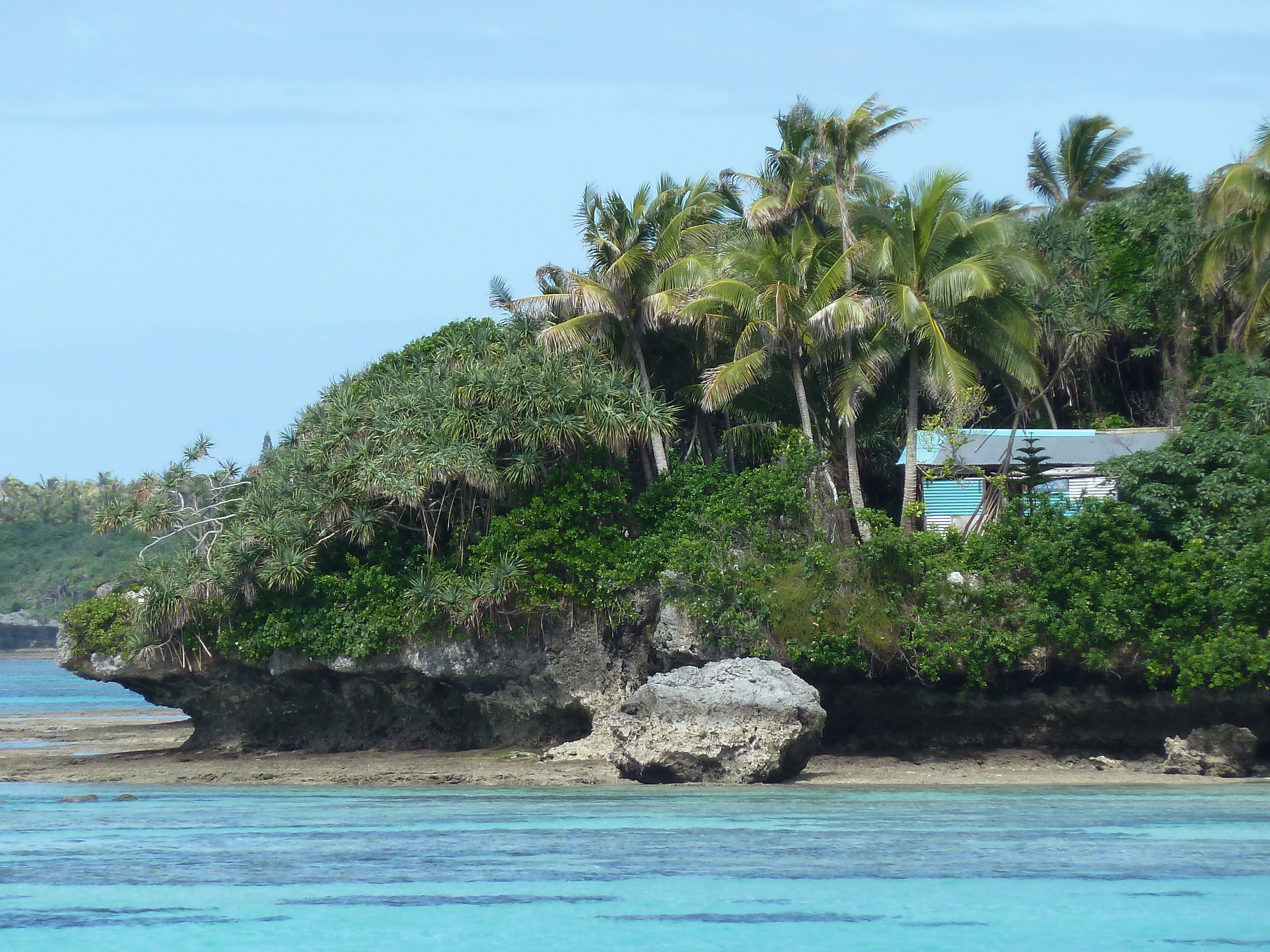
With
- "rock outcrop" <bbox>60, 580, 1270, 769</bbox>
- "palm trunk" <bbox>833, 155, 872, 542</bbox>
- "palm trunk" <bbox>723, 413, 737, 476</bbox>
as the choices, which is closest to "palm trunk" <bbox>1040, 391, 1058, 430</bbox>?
"palm trunk" <bbox>833, 155, 872, 542</bbox>

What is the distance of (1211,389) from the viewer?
23406 mm

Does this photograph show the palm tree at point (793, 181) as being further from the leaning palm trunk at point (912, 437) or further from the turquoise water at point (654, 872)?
the turquoise water at point (654, 872)

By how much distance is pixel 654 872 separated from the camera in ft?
40.3

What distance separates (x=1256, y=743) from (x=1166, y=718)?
149 centimetres

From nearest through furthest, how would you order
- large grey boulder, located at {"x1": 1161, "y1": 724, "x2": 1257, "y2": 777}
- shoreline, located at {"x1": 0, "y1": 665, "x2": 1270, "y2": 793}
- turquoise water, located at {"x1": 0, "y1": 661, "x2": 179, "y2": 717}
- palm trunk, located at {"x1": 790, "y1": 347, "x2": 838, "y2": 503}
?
large grey boulder, located at {"x1": 1161, "y1": 724, "x2": 1257, "y2": 777}
shoreline, located at {"x1": 0, "y1": 665, "x2": 1270, "y2": 793}
palm trunk, located at {"x1": 790, "y1": 347, "x2": 838, "y2": 503}
turquoise water, located at {"x1": 0, "y1": 661, "x2": 179, "y2": 717}

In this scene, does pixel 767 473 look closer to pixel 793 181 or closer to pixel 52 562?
pixel 793 181

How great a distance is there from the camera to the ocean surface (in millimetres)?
9906

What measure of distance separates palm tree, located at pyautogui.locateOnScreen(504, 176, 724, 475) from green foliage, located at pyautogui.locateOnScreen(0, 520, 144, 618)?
66951mm

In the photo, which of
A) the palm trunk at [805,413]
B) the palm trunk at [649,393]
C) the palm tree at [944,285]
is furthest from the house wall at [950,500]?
the palm trunk at [649,393]

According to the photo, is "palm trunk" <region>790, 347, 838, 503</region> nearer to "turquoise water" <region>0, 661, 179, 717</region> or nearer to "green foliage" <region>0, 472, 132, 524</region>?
"turquoise water" <region>0, 661, 179, 717</region>

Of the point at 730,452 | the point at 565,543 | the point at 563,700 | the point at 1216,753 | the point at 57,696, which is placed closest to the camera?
the point at 1216,753

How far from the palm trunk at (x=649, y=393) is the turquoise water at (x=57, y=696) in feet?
68.7

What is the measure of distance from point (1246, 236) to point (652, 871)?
19.0 metres

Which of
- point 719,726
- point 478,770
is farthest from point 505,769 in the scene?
point 719,726
